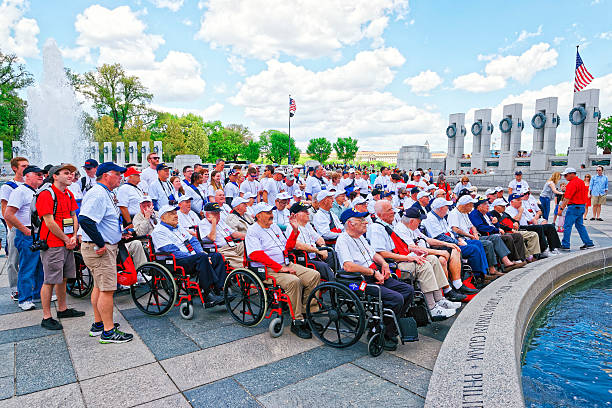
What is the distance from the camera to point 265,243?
15.1ft

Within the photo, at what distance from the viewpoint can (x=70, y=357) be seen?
3.65 meters

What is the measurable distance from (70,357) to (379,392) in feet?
9.84

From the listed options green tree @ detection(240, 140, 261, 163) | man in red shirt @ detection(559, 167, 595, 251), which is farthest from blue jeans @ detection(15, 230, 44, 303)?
green tree @ detection(240, 140, 261, 163)

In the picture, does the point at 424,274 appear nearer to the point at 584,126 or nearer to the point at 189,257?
the point at 189,257

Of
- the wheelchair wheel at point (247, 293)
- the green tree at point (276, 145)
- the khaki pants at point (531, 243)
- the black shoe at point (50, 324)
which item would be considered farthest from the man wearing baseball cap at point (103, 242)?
the green tree at point (276, 145)

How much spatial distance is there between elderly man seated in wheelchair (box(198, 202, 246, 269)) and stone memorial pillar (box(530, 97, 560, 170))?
102 ft

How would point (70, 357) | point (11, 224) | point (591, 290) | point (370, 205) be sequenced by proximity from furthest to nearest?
point (370, 205) < point (591, 290) < point (11, 224) < point (70, 357)

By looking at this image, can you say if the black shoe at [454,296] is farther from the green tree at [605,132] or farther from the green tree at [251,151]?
the green tree at [251,151]

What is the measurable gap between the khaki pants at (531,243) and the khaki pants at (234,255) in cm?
581

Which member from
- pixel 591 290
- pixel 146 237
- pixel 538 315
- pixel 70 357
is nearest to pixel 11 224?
pixel 146 237

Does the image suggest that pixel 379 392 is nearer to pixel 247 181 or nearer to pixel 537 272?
pixel 537 272

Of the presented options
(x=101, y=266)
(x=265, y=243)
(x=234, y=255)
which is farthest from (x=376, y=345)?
(x=101, y=266)

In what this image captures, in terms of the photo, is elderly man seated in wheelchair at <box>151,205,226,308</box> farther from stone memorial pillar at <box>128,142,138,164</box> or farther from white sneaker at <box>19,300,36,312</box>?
stone memorial pillar at <box>128,142,138,164</box>

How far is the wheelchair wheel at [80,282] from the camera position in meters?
5.35
